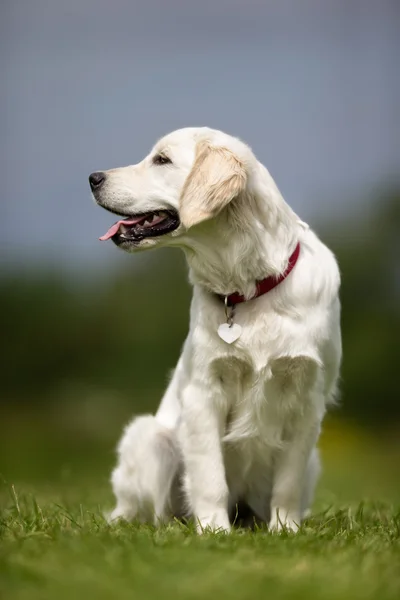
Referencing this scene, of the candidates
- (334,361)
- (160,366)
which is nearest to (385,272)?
(160,366)

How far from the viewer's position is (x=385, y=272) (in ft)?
62.1

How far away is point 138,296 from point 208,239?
17040 mm

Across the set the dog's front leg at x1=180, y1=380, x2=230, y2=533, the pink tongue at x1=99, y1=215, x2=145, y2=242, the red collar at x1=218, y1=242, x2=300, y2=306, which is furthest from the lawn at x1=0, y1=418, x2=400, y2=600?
the pink tongue at x1=99, y1=215, x2=145, y2=242

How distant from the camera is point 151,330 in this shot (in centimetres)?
1992

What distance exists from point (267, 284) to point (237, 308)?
179 millimetres

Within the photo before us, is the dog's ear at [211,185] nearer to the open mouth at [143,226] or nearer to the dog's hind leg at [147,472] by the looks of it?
the open mouth at [143,226]

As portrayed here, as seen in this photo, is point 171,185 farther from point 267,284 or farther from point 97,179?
point 267,284

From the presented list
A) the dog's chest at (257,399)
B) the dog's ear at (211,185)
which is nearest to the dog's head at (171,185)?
the dog's ear at (211,185)

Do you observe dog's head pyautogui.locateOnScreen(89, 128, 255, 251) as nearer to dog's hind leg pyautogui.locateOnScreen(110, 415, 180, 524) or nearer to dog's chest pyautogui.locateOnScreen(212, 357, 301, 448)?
dog's chest pyautogui.locateOnScreen(212, 357, 301, 448)

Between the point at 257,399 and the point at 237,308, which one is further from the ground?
the point at 237,308

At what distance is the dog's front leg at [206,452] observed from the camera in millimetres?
4266

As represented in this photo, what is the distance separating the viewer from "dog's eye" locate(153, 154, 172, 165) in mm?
4410

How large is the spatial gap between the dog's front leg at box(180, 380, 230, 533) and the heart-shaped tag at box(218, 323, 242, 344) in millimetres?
240

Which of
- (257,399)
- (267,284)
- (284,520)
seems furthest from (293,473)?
(267,284)
